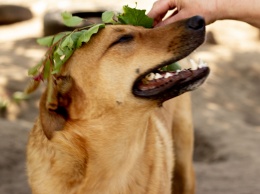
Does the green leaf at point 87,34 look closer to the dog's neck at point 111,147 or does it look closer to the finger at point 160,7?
the dog's neck at point 111,147

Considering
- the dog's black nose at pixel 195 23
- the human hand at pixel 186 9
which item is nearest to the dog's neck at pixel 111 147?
the dog's black nose at pixel 195 23

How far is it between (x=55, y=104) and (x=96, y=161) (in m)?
0.47

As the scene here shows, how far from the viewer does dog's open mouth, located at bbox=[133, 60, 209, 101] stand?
11.6ft

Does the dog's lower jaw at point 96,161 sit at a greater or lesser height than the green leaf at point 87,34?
lesser

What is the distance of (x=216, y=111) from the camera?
7.72 m

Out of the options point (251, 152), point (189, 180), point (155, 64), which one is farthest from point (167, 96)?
point (251, 152)

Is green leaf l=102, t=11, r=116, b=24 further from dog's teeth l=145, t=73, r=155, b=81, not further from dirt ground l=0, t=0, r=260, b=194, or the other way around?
dirt ground l=0, t=0, r=260, b=194

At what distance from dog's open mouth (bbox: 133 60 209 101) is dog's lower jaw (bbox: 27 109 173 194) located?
20 cm

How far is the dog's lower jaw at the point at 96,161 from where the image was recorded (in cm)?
372

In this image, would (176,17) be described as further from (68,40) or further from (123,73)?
(68,40)

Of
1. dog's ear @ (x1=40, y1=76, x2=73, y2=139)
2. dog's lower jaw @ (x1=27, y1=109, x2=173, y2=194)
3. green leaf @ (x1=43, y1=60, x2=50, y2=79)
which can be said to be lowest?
dog's lower jaw @ (x1=27, y1=109, x2=173, y2=194)

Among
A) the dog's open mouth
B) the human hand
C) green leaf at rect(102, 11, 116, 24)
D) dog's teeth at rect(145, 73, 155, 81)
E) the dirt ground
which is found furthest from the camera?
the dirt ground

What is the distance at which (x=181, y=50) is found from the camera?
11.5 feet

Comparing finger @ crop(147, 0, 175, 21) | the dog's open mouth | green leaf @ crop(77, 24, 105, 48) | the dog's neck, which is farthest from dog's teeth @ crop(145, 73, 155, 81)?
finger @ crop(147, 0, 175, 21)
